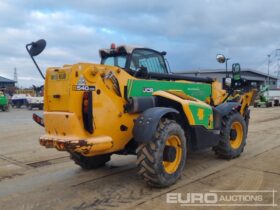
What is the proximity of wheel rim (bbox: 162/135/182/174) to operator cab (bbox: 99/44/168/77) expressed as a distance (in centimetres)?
121

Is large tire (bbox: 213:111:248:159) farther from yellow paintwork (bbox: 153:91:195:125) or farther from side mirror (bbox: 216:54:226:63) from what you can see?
yellow paintwork (bbox: 153:91:195:125)

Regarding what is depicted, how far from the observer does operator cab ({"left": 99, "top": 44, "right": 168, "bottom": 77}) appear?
618 cm

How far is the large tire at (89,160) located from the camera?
6.57 metres

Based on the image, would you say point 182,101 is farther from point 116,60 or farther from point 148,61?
point 116,60

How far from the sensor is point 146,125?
520 centimetres

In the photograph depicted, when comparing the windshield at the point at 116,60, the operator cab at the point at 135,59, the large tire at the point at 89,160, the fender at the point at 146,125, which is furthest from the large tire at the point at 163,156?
the large tire at the point at 89,160

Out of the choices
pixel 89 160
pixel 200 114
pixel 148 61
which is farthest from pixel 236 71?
pixel 89 160

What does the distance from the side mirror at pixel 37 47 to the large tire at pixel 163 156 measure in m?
2.03

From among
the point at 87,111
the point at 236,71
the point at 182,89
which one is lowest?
the point at 87,111

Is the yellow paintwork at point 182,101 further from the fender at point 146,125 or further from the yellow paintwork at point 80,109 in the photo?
the yellow paintwork at point 80,109

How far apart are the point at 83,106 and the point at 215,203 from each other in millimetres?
2266

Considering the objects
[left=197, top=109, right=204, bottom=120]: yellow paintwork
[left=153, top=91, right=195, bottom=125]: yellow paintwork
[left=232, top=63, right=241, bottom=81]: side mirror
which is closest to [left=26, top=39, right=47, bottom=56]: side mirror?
[left=153, top=91, right=195, bottom=125]: yellow paintwork

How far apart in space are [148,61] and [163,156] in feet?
6.26

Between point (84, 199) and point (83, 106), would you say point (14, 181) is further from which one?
point (83, 106)
